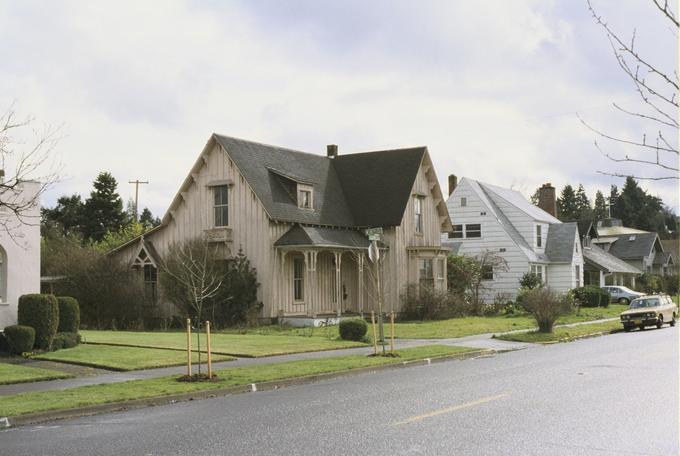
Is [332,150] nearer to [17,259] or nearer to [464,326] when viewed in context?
[464,326]

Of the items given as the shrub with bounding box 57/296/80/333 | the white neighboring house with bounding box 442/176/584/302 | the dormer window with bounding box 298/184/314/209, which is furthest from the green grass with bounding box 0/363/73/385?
the white neighboring house with bounding box 442/176/584/302

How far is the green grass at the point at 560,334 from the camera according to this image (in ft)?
90.7

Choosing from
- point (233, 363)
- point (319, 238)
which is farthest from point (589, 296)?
point (233, 363)

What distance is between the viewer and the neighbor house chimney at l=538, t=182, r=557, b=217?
2525 inches

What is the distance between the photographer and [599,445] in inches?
354

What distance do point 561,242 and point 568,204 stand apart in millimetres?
85841

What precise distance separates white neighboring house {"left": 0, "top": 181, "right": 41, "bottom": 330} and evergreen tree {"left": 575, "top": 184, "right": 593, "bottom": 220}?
376ft

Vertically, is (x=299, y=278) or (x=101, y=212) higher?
(x=101, y=212)

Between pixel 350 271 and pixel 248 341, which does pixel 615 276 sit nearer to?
pixel 350 271

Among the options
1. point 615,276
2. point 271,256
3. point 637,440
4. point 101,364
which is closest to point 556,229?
point 615,276

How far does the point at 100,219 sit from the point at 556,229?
121ft

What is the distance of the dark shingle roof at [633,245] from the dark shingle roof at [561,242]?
28144 millimetres

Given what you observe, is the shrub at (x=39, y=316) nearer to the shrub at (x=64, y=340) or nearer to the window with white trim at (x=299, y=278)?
the shrub at (x=64, y=340)

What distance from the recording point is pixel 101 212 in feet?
223
